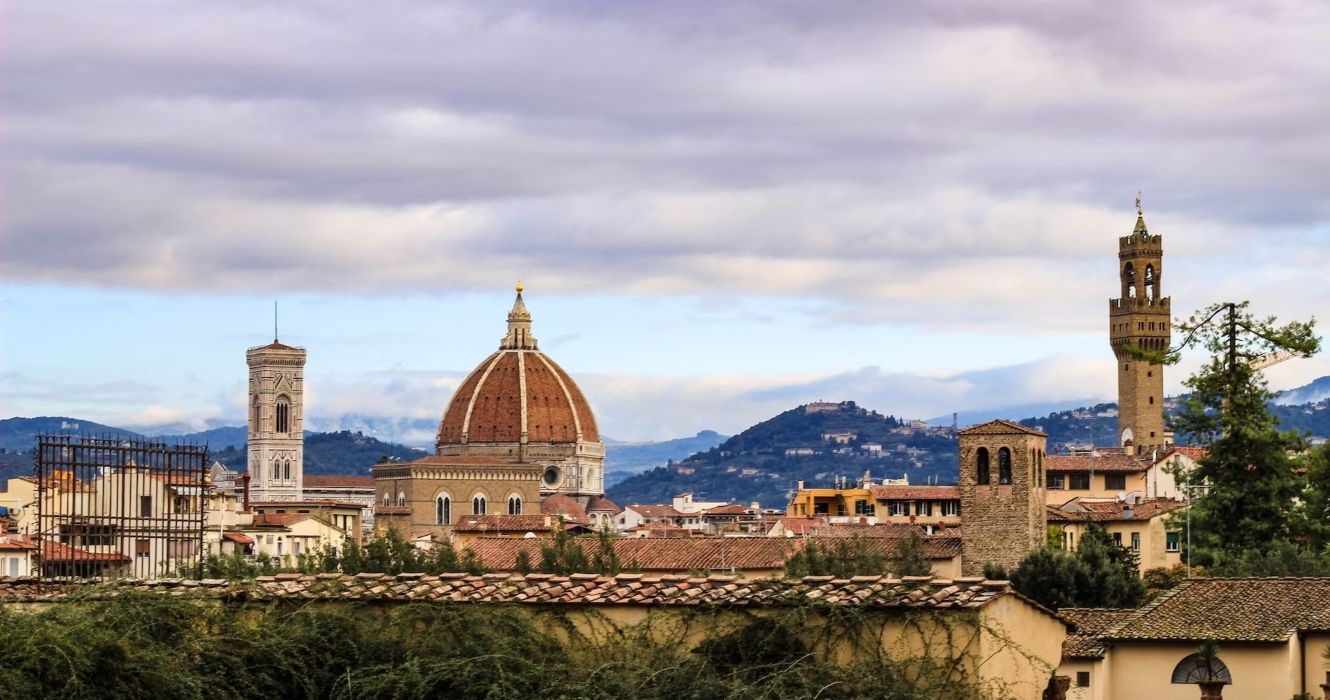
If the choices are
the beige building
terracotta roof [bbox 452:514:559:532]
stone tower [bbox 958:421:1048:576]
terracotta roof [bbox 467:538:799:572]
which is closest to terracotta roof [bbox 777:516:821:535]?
terracotta roof [bbox 452:514:559:532]

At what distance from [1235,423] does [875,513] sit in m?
52.1

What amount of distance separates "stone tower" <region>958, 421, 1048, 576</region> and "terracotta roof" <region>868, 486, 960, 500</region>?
22320 millimetres

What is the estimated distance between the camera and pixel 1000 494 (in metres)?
72.7

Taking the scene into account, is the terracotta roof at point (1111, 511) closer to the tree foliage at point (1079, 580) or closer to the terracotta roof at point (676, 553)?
the terracotta roof at point (676, 553)

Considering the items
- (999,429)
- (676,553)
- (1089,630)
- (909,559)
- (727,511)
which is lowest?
(1089,630)

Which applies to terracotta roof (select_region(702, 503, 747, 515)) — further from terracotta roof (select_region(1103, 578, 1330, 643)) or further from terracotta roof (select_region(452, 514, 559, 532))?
terracotta roof (select_region(1103, 578, 1330, 643))

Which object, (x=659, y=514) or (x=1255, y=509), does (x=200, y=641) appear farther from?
(x=659, y=514)

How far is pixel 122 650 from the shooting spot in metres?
19.9

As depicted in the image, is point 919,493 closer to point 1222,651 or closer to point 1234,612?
point 1234,612

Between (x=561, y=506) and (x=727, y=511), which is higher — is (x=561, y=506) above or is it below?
above

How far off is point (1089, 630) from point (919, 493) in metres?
64.8

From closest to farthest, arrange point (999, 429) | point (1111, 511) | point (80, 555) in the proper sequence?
point (80, 555) < point (999, 429) < point (1111, 511)

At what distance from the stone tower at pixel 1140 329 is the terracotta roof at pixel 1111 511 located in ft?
221

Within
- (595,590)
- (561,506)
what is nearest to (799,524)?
(595,590)
